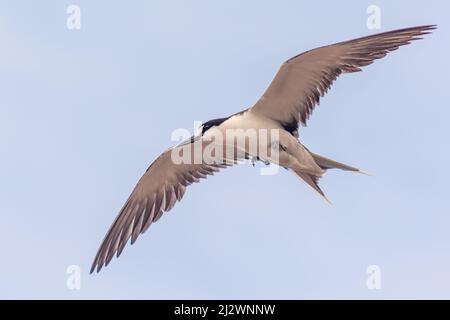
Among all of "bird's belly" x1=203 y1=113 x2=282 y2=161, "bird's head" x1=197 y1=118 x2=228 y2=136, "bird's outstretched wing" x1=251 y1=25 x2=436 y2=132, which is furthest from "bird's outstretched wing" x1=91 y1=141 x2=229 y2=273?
"bird's outstretched wing" x1=251 y1=25 x2=436 y2=132

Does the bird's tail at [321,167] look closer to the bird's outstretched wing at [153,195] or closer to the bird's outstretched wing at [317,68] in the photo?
the bird's outstretched wing at [317,68]

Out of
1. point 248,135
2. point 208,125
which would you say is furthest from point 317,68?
point 208,125

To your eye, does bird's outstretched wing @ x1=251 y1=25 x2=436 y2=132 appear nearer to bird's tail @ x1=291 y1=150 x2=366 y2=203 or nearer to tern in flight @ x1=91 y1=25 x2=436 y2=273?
tern in flight @ x1=91 y1=25 x2=436 y2=273

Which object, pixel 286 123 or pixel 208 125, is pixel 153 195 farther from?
pixel 286 123

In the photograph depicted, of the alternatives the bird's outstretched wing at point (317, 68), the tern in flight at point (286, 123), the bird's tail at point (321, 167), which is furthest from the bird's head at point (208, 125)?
the bird's tail at point (321, 167)

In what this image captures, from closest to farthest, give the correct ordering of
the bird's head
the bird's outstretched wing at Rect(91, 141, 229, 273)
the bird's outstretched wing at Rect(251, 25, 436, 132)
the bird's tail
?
the bird's outstretched wing at Rect(251, 25, 436, 132) → the bird's tail → the bird's head → the bird's outstretched wing at Rect(91, 141, 229, 273)

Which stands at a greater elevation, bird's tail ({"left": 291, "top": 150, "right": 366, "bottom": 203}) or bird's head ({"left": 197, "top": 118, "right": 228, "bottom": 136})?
bird's head ({"left": 197, "top": 118, "right": 228, "bottom": 136})

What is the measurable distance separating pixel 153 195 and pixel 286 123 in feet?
7.80

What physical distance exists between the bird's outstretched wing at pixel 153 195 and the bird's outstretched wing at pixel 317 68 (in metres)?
1.50

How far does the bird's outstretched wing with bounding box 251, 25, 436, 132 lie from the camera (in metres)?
14.8

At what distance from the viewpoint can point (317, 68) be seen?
1505 centimetres

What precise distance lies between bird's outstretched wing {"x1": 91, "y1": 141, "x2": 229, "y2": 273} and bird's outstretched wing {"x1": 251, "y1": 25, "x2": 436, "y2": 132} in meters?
1.50
